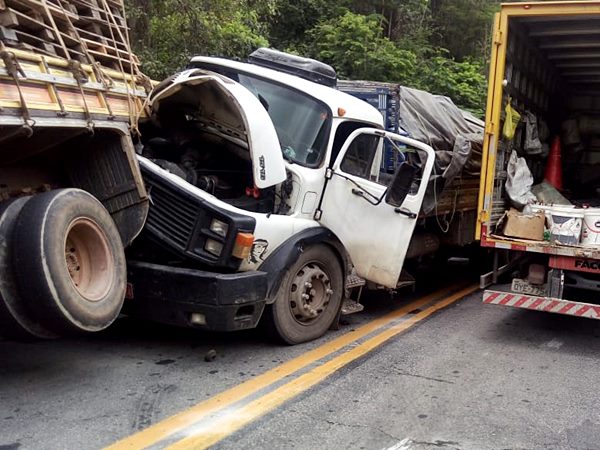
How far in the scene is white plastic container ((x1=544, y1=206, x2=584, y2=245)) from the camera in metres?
6.24

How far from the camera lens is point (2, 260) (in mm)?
4055

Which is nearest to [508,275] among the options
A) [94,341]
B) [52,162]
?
[94,341]

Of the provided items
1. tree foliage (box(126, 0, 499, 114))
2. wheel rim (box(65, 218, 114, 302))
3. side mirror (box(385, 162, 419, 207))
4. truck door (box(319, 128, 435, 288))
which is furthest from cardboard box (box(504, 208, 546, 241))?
tree foliage (box(126, 0, 499, 114))

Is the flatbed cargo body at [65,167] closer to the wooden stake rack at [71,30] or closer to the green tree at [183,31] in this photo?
the wooden stake rack at [71,30]

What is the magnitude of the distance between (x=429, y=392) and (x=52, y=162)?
3.48m

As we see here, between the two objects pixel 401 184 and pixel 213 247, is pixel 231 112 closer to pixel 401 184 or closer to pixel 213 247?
pixel 213 247

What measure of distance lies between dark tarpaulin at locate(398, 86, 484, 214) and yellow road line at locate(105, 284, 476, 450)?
6.28ft

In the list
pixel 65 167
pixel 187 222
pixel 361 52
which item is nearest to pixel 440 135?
pixel 187 222

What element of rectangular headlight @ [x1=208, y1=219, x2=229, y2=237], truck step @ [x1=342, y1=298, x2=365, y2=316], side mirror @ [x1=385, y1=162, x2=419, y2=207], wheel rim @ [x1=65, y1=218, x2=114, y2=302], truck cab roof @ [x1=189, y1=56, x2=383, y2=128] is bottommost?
truck step @ [x1=342, y1=298, x2=365, y2=316]

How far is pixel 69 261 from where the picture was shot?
4.61 metres

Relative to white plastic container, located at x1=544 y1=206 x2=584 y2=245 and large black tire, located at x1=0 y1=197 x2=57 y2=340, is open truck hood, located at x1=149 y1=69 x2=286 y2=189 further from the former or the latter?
white plastic container, located at x1=544 y1=206 x2=584 y2=245

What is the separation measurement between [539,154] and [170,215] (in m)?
5.36

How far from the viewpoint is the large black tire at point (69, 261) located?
4039mm

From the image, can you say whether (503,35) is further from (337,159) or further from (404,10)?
(404,10)
